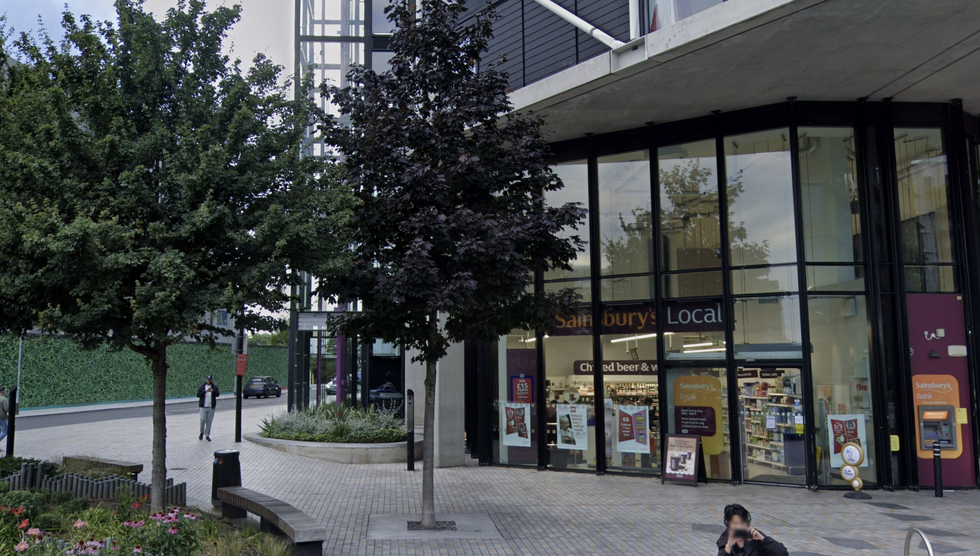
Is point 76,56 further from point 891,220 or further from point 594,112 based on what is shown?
point 891,220

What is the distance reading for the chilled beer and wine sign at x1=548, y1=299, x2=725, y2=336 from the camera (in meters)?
13.6

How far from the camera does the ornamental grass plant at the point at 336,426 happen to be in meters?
16.4

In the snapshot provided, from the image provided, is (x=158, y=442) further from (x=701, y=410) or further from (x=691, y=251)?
(x=691, y=251)

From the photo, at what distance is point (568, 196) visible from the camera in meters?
15.3

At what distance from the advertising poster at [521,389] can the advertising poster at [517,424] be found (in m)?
0.11

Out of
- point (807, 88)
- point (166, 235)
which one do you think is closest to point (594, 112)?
point (807, 88)

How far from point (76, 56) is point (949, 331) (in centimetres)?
1429

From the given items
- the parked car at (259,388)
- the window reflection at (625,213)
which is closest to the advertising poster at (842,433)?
the window reflection at (625,213)

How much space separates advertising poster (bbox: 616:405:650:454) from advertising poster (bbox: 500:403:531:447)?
6.28ft

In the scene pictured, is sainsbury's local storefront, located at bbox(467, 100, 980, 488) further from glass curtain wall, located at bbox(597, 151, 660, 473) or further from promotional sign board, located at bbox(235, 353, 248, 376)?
promotional sign board, located at bbox(235, 353, 248, 376)

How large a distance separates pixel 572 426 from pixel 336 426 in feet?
18.3

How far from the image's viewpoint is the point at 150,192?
834 cm

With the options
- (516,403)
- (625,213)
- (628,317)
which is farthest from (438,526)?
(625,213)

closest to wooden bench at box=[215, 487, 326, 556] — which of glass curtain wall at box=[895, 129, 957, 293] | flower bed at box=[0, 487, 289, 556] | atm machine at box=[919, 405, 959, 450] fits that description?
flower bed at box=[0, 487, 289, 556]
